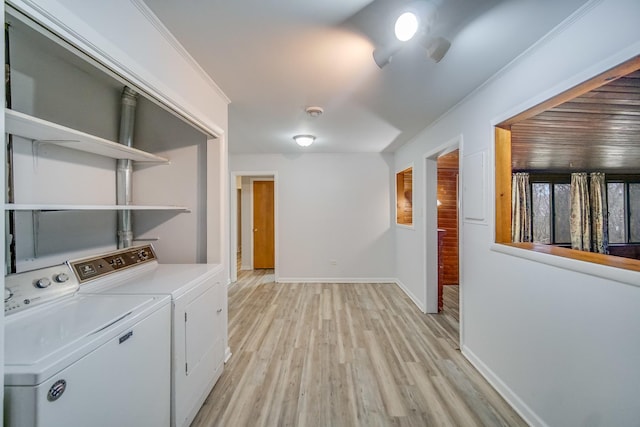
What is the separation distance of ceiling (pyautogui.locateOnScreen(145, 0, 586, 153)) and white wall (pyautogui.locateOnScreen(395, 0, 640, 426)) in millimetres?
181

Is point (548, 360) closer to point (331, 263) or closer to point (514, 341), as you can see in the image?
point (514, 341)

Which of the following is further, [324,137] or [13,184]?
[324,137]

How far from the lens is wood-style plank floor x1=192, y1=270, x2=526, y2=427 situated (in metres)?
1.76

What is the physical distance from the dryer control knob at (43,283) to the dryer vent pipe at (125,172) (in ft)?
2.64

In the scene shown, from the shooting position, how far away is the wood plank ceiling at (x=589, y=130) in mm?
1964

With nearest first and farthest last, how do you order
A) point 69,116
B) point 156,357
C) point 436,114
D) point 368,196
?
point 156,357 → point 69,116 → point 436,114 → point 368,196

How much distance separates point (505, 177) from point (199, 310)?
2456 mm

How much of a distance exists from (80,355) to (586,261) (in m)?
2.26

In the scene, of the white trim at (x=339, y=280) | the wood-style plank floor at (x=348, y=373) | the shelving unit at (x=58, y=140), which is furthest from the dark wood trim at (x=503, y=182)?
the white trim at (x=339, y=280)

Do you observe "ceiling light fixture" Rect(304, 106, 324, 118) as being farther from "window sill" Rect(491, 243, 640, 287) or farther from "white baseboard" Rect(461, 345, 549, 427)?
"white baseboard" Rect(461, 345, 549, 427)

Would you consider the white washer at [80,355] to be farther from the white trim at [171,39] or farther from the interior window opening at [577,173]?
the interior window opening at [577,173]

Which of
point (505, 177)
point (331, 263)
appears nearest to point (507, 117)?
point (505, 177)

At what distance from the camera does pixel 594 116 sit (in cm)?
238

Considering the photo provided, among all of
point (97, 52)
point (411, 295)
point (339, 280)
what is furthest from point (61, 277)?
point (339, 280)
